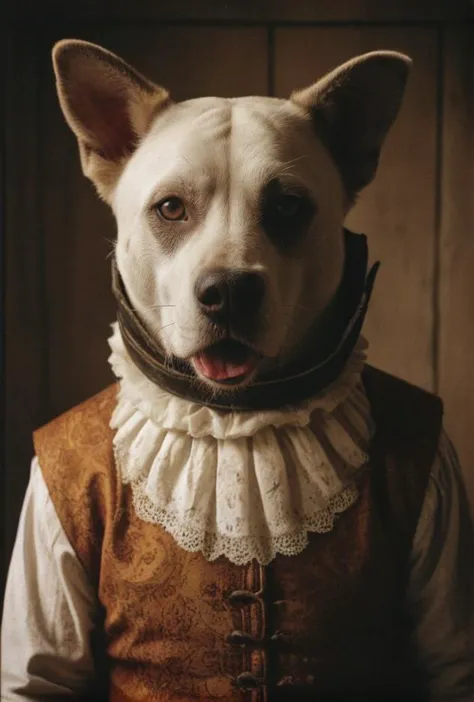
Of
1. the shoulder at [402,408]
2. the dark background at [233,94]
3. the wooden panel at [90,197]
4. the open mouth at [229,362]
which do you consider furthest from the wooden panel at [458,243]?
the open mouth at [229,362]

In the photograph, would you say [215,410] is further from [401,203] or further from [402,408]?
[401,203]

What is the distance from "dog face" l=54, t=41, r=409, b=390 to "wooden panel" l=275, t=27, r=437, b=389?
209 millimetres

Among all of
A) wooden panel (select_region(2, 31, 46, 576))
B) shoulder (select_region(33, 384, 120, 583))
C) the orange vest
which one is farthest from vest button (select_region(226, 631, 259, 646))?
wooden panel (select_region(2, 31, 46, 576))

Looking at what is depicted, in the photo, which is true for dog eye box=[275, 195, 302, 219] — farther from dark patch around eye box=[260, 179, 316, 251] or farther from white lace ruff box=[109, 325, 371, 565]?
white lace ruff box=[109, 325, 371, 565]

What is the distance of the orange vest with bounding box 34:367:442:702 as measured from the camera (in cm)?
93

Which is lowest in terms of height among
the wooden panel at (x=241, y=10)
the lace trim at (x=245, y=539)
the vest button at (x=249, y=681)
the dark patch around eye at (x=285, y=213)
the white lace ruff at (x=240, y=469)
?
the vest button at (x=249, y=681)

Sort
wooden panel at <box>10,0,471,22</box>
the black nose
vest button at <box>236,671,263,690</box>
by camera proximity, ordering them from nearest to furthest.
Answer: the black nose, vest button at <box>236,671,263,690</box>, wooden panel at <box>10,0,471,22</box>

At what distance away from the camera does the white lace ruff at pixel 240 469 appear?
933 millimetres

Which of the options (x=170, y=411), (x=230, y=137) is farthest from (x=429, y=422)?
(x=230, y=137)

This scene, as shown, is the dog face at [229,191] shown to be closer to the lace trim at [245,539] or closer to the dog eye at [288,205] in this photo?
the dog eye at [288,205]

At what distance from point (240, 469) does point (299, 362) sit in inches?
6.1

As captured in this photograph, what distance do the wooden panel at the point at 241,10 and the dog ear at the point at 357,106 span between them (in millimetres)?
224

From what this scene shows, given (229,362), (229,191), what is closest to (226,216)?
(229,191)

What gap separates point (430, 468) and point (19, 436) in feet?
2.07
